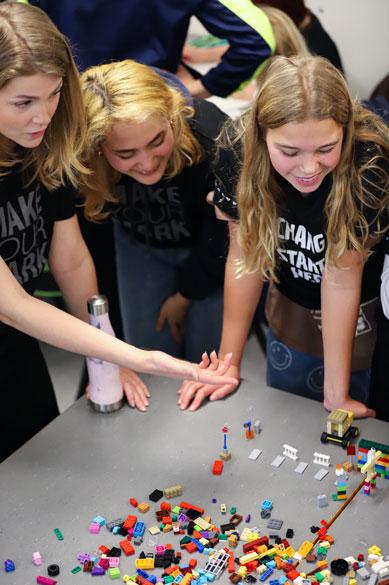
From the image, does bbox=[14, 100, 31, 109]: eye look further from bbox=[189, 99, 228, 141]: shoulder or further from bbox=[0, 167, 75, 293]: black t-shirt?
bbox=[189, 99, 228, 141]: shoulder

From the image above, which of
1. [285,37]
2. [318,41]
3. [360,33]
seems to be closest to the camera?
[285,37]

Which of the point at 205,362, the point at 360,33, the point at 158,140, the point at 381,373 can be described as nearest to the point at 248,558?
the point at 205,362

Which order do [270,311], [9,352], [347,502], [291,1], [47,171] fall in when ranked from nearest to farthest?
[347,502] → [47,171] → [9,352] → [270,311] → [291,1]

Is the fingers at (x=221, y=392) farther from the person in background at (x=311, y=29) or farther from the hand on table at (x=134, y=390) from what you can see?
the person in background at (x=311, y=29)

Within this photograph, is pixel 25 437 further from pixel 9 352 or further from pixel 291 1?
pixel 291 1

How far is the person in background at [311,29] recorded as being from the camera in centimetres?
344

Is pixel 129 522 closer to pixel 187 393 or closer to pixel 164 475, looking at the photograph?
pixel 164 475

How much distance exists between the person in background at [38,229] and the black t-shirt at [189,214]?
322 mm

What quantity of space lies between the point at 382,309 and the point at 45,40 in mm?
900

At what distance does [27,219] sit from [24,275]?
15cm

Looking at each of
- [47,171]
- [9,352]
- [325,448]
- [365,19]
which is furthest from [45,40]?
[365,19]

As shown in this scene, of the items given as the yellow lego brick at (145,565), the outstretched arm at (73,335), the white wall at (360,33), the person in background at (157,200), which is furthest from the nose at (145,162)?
the white wall at (360,33)

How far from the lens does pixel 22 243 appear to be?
1.71 meters

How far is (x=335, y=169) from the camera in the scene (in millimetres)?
1569
